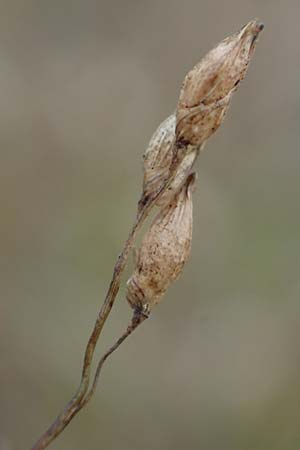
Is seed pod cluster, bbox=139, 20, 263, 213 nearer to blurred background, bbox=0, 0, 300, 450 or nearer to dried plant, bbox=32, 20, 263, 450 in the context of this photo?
dried plant, bbox=32, 20, 263, 450

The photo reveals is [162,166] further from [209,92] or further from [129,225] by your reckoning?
[129,225]

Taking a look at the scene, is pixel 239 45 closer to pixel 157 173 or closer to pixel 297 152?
pixel 157 173

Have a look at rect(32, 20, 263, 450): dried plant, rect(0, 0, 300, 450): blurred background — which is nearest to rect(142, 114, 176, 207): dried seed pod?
rect(32, 20, 263, 450): dried plant

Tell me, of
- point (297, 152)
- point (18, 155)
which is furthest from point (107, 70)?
point (297, 152)

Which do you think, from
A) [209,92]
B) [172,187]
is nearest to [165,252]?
[172,187]

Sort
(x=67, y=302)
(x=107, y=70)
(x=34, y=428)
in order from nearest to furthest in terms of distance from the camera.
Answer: (x=34, y=428)
(x=67, y=302)
(x=107, y=70)
